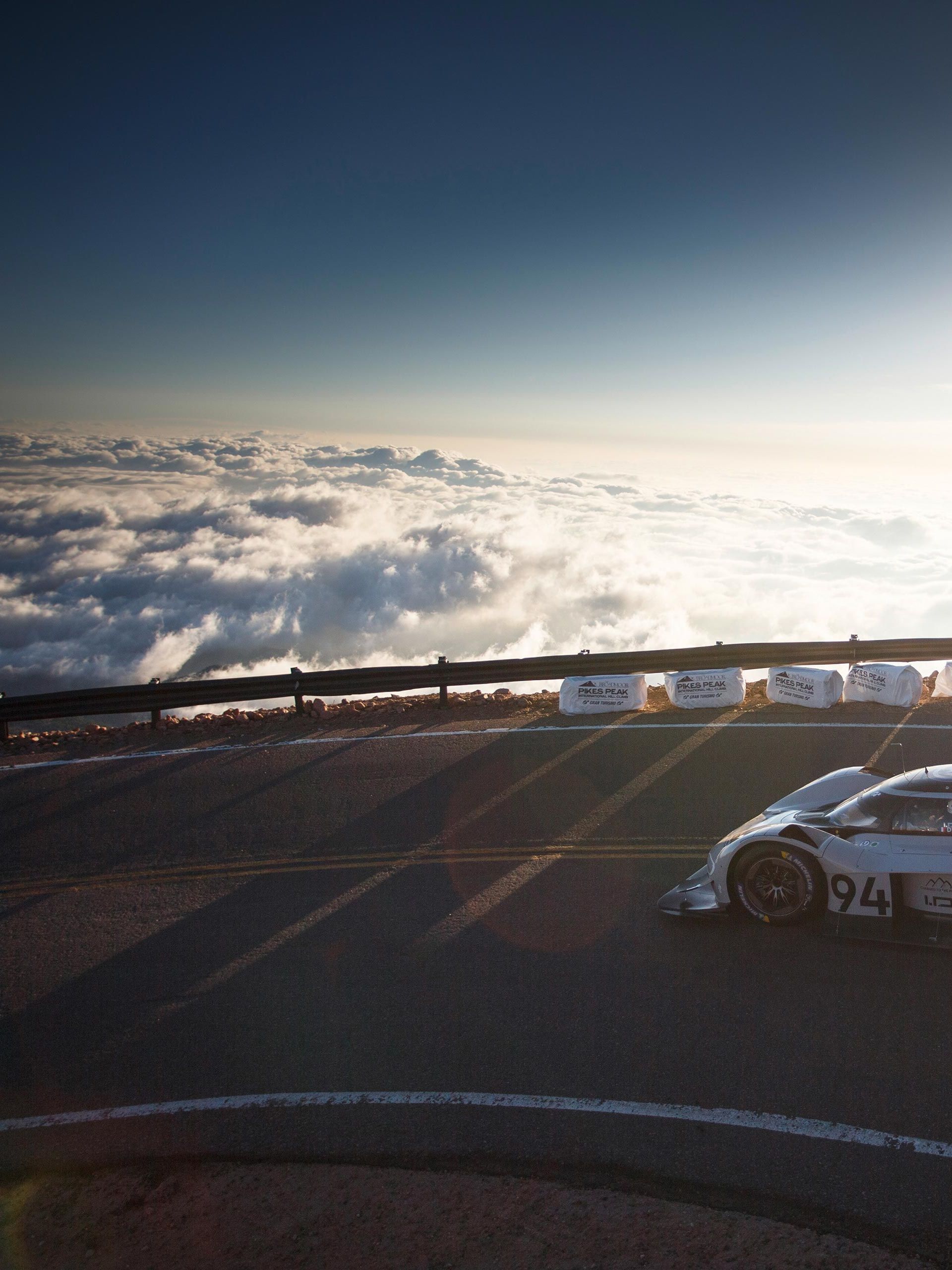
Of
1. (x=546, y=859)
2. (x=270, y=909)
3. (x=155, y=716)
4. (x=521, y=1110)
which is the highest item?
(x=155, y=716)

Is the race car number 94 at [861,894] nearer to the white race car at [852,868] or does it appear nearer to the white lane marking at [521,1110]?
the white race car at [852,868]

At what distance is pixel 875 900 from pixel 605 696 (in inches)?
308

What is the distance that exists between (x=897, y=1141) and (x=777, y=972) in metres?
1.75

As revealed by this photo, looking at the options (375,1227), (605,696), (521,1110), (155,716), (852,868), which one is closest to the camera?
(375,1227)

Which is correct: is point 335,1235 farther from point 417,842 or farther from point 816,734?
point 816,734

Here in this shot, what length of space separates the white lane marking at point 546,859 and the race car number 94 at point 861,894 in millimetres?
2936

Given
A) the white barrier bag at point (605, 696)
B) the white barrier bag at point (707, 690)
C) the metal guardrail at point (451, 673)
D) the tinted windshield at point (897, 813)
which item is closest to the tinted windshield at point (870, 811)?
the tinted windshield at point (897, 813)

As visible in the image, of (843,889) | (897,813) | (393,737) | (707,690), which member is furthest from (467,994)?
(707,690)

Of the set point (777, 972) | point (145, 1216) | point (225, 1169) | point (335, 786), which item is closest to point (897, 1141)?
point (777, 972)

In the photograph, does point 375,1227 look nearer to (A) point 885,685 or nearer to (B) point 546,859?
(B) point 546,859

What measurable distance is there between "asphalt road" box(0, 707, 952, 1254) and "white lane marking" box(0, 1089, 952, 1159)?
0.14ft

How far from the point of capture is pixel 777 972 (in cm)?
677

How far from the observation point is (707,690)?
47.3ft

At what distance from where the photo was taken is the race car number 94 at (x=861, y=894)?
6801 mm
